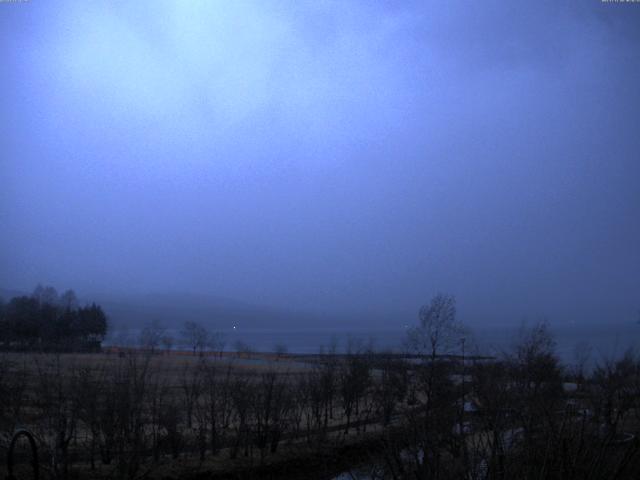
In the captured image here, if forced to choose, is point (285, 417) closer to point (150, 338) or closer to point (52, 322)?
point (150, 338)

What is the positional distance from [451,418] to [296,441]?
13.9 m

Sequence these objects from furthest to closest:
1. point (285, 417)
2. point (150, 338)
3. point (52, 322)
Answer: point (52, 322)
point (150, 338)
point (285, 417)

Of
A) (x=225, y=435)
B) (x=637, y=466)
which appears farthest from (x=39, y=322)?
(x=637, y=466)

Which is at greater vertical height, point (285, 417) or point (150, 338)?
point (150, 338)

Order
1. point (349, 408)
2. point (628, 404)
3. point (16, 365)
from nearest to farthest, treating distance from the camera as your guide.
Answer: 1. point (628, 404)
2. point (16, 365)
3. point (349, 408)

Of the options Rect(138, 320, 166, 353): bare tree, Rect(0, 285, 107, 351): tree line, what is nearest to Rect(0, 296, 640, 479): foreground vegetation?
Rect(138, 320, 166, 353): bare tree

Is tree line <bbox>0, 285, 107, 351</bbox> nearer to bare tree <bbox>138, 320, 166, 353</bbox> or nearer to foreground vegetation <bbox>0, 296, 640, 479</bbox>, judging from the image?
bare tree <bbox>138, 320, 166, 353</bbox>

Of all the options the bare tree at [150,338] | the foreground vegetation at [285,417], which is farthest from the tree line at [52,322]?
the foreground vegetation at [285,417]

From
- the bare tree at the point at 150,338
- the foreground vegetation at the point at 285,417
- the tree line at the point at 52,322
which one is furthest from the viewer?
the tree line at the point at 52,322

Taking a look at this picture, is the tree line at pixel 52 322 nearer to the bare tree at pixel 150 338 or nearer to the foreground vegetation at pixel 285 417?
the bare tree at pixel 150 338

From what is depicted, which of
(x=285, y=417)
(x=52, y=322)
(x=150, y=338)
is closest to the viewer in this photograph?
(x=285, y=417)

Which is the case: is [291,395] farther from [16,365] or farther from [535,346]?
[535,346]

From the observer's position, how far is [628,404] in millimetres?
21047

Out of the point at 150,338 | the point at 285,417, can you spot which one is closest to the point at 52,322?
the point at 150,338
